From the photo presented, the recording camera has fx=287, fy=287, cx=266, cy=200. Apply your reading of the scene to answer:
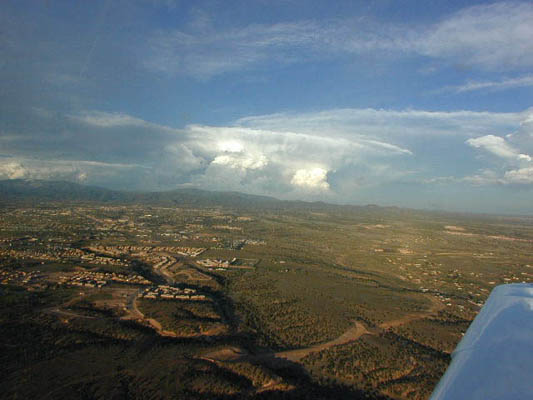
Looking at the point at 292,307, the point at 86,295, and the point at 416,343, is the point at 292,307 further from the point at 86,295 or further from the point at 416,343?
the point at 86,295

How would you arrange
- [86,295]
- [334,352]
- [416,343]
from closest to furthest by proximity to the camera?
[334,352]
[416,343]
[86,295]

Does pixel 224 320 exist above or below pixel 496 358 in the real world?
below

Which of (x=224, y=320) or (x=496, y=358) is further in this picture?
(x=224, y=320)

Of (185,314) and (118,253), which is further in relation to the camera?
(118,253)

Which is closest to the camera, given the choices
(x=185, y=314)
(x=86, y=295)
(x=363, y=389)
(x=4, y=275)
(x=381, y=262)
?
(x=363, y=389)

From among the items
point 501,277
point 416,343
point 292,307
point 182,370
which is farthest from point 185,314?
point 501,277
